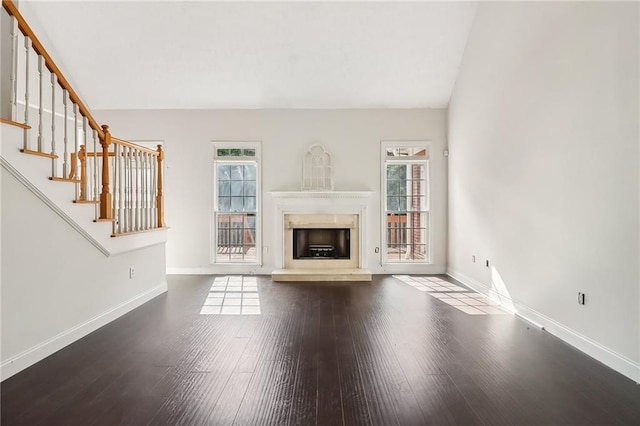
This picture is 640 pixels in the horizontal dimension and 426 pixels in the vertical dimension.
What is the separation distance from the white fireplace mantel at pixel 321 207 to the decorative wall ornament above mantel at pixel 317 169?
0.20 meters

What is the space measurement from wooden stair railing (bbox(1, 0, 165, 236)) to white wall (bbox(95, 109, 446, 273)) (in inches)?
46.2

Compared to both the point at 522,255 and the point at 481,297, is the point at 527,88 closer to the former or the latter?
the point at 522,255

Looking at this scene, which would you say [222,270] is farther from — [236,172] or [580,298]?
[580,298]

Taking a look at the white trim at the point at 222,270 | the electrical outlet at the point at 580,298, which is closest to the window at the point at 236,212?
the white trim at the point at 222,270

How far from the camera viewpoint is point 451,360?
2.53 metres

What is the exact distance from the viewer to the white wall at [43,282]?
7.55ft

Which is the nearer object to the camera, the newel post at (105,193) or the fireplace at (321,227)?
the newel post at (105,193)

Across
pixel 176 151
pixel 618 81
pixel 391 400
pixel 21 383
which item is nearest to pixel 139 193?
pixel 176 151

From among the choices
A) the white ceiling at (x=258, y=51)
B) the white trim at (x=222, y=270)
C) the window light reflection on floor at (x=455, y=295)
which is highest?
the white ceiling at (x=258, y=51)

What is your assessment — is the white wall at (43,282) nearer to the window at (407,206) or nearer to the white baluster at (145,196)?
the white baluster at (145,196)

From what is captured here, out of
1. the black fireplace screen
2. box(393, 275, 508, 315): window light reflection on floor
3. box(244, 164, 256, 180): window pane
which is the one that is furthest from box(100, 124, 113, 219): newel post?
box(393, 275, 508, 315): window light reflection on floor

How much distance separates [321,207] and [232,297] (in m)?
2.15

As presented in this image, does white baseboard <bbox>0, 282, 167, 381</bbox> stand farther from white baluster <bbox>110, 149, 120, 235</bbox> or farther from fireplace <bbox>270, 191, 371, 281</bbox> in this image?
fireplace <bbox>270, 191, 371, 281</bbox>

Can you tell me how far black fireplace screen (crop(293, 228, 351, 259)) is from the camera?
5867mm
